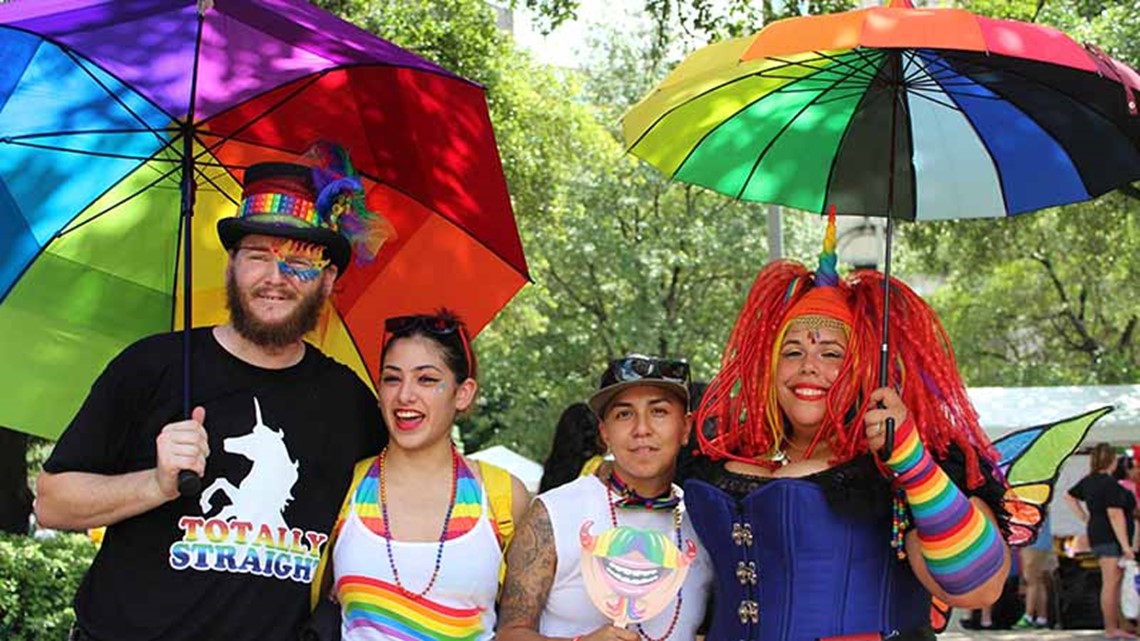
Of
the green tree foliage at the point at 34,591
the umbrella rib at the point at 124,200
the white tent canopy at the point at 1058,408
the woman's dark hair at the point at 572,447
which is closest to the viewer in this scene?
the umbrella rib at the point at 124,200

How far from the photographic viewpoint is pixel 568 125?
2064 cm

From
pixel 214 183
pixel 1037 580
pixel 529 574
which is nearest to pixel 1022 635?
pixel 1037 580

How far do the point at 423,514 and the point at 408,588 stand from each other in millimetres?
219

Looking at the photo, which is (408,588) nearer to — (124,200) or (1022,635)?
(124,200)

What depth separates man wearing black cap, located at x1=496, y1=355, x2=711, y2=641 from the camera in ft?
13.5

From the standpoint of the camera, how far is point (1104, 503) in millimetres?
13062

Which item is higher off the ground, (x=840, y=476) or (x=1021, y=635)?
(x=1021, y=635)

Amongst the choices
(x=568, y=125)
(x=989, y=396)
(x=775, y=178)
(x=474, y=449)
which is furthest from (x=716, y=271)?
(x=775, y=178)

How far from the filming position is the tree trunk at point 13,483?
9195 millimetres

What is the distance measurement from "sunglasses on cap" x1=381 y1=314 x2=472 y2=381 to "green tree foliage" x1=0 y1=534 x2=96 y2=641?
14.3ft

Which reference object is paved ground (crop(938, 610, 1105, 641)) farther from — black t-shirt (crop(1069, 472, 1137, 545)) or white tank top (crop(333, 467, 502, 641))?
white tank top (crop(333, 467, 502, 641))

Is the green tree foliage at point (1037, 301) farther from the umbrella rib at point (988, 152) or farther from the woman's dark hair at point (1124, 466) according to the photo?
the umbrella rib at point (988, 152)

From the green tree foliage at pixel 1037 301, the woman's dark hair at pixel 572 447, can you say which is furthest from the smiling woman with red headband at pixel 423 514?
the green tree foliage at pixel 1037 301

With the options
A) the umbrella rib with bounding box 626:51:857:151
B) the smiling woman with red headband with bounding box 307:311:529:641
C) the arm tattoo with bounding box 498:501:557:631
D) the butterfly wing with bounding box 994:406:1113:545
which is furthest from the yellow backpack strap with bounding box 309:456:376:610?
the butterfly wing with bounding box 994:406:1113:545
